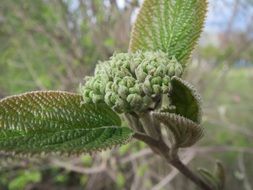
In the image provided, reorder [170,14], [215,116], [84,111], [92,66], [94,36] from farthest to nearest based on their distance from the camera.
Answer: [215,116]
[92,66]
[94,36]
[170,14]
[84,111]

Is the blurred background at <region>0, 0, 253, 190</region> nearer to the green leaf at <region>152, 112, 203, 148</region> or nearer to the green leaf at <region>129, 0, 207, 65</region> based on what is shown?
the green leaf at <region>129, 0, 207, 65</region>

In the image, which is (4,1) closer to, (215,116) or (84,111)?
(215,116)

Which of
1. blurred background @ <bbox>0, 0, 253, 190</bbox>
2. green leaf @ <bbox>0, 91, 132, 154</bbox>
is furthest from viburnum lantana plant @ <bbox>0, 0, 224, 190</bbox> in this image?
blurred background @ <bbox>0, 0, 253, 190</bbox>

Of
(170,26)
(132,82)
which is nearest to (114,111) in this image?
(132,82)

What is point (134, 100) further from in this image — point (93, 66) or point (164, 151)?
point (93, 66)

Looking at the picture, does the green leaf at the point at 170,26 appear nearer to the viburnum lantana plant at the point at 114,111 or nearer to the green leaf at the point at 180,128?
the viburnum lantana plant at the point at 114,111

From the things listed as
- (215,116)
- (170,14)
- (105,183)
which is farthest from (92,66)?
(170,14)
